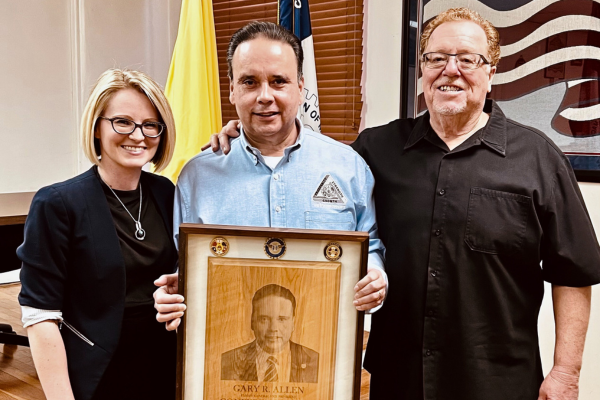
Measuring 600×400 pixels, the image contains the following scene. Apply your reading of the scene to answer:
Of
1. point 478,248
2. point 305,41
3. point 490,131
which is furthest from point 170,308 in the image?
point 305,41

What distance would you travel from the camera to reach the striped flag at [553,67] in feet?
8.61

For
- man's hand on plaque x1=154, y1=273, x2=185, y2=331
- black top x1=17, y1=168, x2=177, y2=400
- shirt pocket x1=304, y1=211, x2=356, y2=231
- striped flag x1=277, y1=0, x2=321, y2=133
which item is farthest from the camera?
striped flag x1=277, y1=0, x2=321, y2=133

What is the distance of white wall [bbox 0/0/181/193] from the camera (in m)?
4.18

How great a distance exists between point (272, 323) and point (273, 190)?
1.13 feet

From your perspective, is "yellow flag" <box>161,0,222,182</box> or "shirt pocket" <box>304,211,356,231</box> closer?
"shirt pocket" <box>304,211,356,231</box>

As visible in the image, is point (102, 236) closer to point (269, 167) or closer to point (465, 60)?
point (269, 167)

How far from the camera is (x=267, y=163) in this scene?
147 centimetres

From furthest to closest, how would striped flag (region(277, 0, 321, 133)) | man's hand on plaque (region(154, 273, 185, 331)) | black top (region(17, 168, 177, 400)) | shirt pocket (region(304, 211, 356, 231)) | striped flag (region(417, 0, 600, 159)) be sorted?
striped flag (region(277, 0, 321, 133)) < striped flag (region(417, 0, 600, 159)) < shirt pocket (region(304, 211, 356, 231)) < black top (region(17, 168, 177, 400)) < man's hand on plaque (region(154, 273, 185, 331))

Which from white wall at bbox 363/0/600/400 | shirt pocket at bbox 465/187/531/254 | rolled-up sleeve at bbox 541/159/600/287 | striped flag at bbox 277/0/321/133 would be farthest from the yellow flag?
rolled-up sleeve at bbox 541/159/600/287

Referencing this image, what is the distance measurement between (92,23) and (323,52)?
1.90 meters

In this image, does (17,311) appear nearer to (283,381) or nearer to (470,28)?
(283,381)

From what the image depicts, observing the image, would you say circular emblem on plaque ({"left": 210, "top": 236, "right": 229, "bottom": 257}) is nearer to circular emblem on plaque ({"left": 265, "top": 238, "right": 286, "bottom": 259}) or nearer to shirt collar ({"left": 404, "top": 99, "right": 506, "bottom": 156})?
circular emblem on plaque ({"left": 265, "top": 238, "right": 286, "bottom": 259})

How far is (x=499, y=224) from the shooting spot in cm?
145

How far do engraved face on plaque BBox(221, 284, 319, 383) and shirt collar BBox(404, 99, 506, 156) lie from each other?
618 mm
